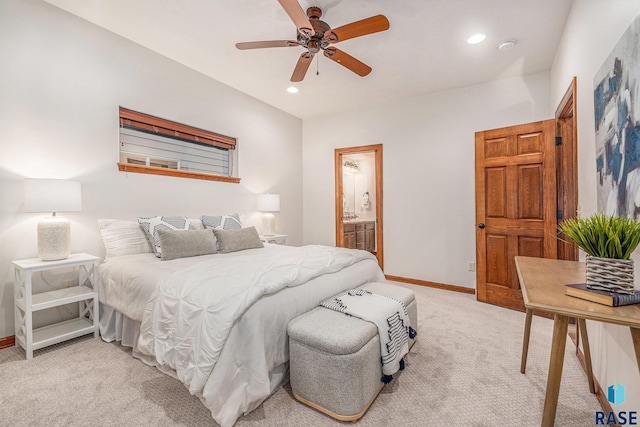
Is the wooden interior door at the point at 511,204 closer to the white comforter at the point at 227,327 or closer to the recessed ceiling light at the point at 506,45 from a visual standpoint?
the recessed ceiling light at the point at 506,45

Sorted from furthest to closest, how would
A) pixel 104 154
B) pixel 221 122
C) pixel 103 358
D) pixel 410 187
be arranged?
pixel 410 187, pixel 221 122, pixel 104 154, pixel 103 358

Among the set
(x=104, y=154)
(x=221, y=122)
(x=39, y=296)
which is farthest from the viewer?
(x=221, y=122)

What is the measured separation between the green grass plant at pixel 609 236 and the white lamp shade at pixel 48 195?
3.24 metres

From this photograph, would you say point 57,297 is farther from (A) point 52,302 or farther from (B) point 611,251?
(B) point 611,251

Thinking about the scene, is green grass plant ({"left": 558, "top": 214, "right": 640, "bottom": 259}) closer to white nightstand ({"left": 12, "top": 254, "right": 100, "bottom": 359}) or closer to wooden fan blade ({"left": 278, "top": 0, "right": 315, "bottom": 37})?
wooden fan blade ({"left": 278, "top": 0, "right": 315, "bottom": 37})

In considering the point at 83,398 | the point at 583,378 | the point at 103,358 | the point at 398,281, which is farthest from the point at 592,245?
the point at 398,281

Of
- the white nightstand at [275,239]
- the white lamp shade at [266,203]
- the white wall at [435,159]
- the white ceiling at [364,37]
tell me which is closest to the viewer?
the white ceiling at [364,37]

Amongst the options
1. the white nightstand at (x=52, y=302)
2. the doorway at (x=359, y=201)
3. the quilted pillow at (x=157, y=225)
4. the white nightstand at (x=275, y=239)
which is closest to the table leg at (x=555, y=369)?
the quilted pillow at (x=157, y=225)

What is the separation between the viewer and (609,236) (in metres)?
1.09

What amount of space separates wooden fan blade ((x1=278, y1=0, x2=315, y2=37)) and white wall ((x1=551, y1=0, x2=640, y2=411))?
1.69 m

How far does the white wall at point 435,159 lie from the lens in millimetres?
3695

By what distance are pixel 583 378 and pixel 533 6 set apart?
9.11 ft

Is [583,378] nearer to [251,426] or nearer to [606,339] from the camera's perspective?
[606,339]

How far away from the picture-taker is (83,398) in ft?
5.61
